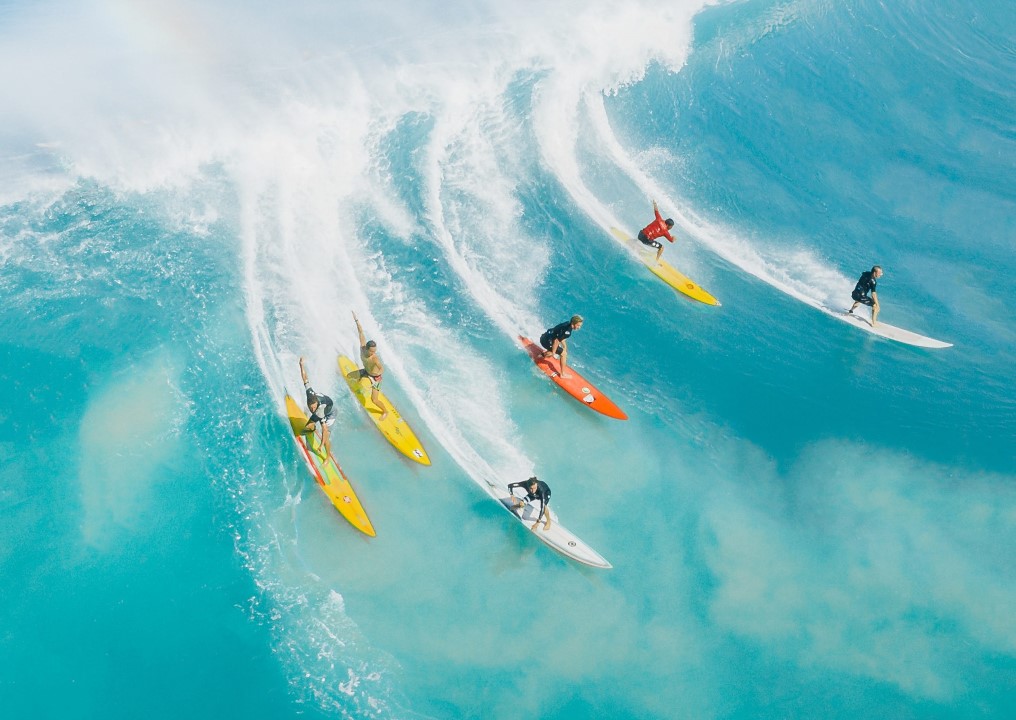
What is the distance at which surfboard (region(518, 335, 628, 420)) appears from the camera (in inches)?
897

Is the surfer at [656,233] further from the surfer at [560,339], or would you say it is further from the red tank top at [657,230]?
the surfer at [560,339]

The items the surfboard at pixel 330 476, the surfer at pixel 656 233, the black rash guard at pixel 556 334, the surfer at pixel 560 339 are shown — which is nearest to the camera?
the surfboard at pixel 330 476

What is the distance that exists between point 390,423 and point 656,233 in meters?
12.0

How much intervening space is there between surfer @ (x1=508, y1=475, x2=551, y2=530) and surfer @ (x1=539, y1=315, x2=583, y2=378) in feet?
14.4

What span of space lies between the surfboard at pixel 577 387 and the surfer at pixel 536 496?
3.57 meters

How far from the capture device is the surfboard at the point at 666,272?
2627cm

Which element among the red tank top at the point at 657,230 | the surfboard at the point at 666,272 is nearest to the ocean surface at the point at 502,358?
the surfboard at the point at 666,272

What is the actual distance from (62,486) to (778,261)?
24756 millimetres

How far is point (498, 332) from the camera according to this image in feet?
81.1

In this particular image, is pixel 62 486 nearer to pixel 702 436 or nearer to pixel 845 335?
pixel 702 436

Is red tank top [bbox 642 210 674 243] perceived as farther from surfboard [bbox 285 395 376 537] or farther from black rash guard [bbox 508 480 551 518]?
surfboard [bbox 285 395 376 537]

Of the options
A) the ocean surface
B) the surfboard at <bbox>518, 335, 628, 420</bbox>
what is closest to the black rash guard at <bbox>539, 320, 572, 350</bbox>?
the surfboard at <bbox>518, 335, 628, 420</bbox>

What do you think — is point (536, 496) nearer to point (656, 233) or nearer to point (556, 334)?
point (556, 334)

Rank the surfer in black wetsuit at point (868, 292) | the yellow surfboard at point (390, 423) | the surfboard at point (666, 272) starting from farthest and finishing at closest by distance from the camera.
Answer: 1. the surfboard at point (666, 272)
2. the surfer in black wetsuit at point (868, 292)
3. the yellow surfboard at point (390, 423)
